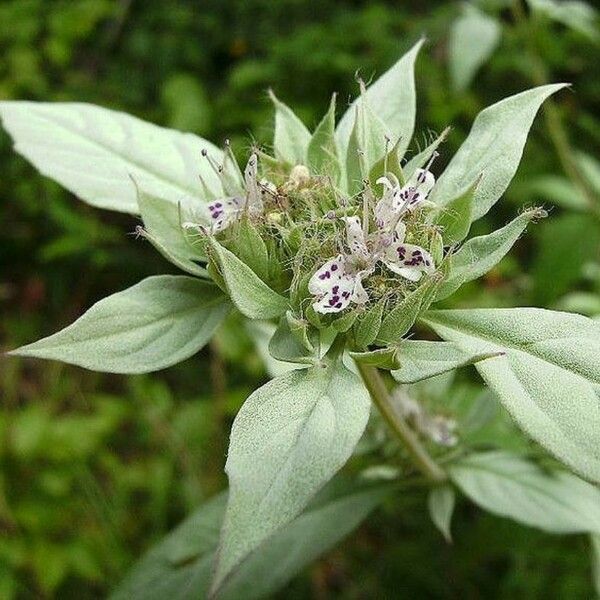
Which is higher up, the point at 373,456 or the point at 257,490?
the point at 257,490

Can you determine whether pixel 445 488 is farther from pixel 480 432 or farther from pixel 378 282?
pixel 378 282

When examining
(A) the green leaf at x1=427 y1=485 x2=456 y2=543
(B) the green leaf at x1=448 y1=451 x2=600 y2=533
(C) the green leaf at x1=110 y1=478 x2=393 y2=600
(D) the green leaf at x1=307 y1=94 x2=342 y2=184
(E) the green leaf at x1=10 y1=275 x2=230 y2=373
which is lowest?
(C) the green leaf at x1=110 y1=478 x2=393 y2=600

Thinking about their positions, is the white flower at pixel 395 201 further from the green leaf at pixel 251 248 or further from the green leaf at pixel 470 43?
the green leaf at pixel 470 43

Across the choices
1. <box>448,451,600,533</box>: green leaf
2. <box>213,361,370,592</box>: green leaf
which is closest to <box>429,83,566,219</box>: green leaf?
<box>213,361,370,592</box>: green leaf

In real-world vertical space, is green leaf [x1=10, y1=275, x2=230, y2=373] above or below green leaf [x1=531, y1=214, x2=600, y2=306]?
above

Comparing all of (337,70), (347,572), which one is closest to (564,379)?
(347,572)

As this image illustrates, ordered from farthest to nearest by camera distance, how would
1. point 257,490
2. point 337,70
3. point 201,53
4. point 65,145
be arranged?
point 201,53, point 337,70, point 65,145, point 257,490

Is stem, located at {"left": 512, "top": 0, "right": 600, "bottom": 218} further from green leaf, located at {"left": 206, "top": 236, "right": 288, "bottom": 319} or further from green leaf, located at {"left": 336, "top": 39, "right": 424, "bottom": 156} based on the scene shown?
green leaf, located at {"left": 206, "top": 236, "right": 288, "bottom": 319}

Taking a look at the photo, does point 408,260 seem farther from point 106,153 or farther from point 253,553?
point 253,553
